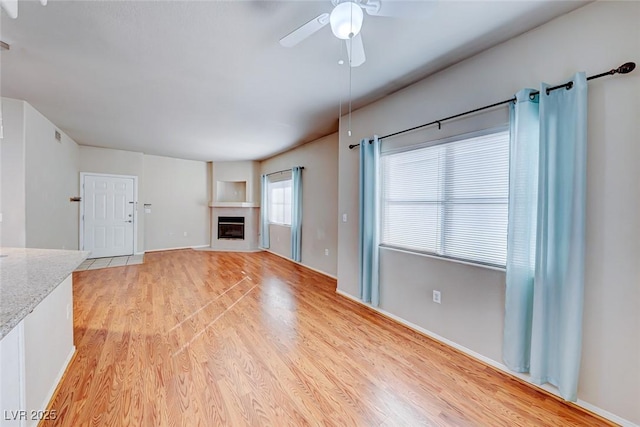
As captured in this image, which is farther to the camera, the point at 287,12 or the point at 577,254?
the point at 287,12

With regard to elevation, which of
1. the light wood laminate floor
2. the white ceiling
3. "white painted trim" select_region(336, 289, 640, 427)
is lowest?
the light wood laminate floor

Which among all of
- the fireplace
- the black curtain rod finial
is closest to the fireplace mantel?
the fireplace

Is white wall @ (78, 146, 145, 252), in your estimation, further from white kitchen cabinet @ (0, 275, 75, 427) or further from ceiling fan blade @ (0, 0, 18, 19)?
ceiling fan blade @ (0, 0, 18, 19)

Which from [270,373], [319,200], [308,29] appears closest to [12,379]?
[270,373]

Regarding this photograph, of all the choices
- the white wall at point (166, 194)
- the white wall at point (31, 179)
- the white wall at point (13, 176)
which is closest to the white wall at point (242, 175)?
the white wall at point (166, 194)

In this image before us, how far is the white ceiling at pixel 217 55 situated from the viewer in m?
1.84

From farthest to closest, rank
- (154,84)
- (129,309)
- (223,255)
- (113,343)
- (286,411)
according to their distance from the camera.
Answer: (223,255)
(129,309)
(154,84)
(113,343)
(286,411)

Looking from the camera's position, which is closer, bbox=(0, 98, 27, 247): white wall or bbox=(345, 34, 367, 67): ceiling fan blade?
bbox=(345, 34, 367, 67): ceiling fan blade

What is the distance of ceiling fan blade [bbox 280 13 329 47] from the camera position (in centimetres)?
156

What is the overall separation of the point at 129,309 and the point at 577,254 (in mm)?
4279

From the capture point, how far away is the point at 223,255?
680cm

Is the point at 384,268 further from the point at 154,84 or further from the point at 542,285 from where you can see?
the point at 154,84

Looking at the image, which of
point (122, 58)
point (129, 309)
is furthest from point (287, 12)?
point (129, 309)

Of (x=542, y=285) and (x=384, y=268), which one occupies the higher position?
(x=542, y=285)
